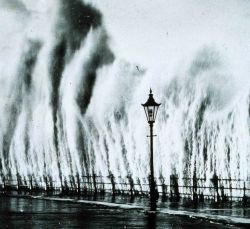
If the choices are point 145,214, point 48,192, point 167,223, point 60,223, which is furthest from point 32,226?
point 48,192

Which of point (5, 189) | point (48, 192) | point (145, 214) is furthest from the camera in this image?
point (5, 189)

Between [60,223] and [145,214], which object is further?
[145,214]

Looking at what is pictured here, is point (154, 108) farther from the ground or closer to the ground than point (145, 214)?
farther from the ground

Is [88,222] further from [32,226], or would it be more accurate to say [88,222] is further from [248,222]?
[248,222]

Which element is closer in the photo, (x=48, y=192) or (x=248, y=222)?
(x=248, y=222)

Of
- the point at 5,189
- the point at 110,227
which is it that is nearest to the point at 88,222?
the point at 110,227

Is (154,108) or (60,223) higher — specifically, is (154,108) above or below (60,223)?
above

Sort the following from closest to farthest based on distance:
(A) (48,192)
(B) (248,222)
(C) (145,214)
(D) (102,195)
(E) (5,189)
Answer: (B) (248,222)
(C) (145,214)
(D) (102,195)
(A) (48,192)
(E) (5,189)

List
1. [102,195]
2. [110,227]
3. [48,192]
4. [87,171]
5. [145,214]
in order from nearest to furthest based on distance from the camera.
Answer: [110,227] < [145,214] < [102,195] < [48,192] < [87,171]

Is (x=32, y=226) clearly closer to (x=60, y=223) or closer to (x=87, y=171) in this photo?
(x=60, y=223)
